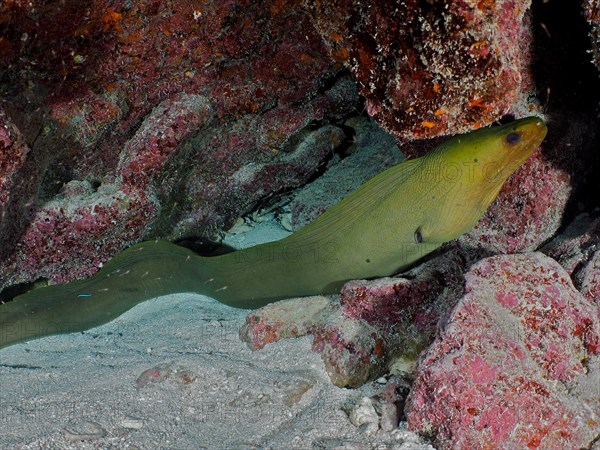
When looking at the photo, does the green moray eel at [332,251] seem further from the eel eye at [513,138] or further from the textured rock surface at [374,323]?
the textured rock surface at [374,323]

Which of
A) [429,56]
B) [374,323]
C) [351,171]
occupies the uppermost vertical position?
[429,56]

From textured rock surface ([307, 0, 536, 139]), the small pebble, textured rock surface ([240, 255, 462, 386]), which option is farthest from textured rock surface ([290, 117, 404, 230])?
the small pebble

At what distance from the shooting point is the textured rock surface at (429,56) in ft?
7.27

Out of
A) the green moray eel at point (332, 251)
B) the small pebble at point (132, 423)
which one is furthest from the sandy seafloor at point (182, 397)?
the green moray eel at point (332, 251)

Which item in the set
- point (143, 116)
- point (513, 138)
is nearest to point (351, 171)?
point (143, 116)

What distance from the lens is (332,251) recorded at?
12.0 ft

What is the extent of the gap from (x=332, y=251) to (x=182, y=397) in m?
1.56

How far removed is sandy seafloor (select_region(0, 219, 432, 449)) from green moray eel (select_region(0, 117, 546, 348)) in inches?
18.2

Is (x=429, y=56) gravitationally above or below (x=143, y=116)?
above

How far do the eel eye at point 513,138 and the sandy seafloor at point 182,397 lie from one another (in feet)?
5.20

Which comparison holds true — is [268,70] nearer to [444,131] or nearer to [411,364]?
[444,131]

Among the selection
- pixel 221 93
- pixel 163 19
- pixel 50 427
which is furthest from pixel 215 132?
pixel 50 427

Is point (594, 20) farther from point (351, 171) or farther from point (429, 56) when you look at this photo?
point (351, 171)

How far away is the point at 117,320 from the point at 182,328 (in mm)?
923
